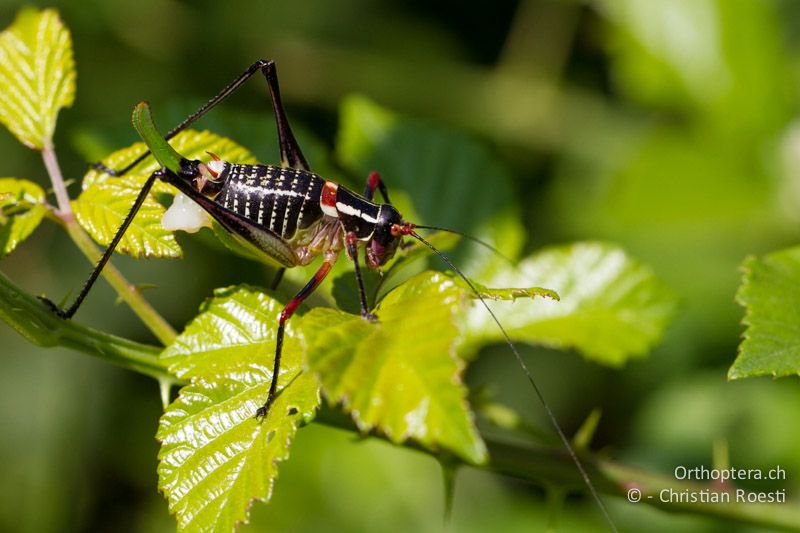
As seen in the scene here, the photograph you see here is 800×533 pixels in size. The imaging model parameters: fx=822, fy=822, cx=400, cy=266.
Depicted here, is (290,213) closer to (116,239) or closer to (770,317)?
(116,239)

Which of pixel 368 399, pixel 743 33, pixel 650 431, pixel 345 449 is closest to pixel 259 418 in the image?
pixel 368 399

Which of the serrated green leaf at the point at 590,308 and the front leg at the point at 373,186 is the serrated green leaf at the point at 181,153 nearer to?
the front leg at the point at 373,186

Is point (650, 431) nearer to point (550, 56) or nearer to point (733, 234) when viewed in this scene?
point (733, 234)

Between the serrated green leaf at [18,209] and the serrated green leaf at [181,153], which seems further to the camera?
the serrated green leaf at [181,153]

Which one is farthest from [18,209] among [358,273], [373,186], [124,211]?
[373,186]

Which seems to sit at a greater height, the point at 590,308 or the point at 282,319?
the point at 590,308

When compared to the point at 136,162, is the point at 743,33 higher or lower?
higher

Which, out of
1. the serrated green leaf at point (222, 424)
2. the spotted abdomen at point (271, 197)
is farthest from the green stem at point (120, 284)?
the spotted abdomen at point (271, 197)
